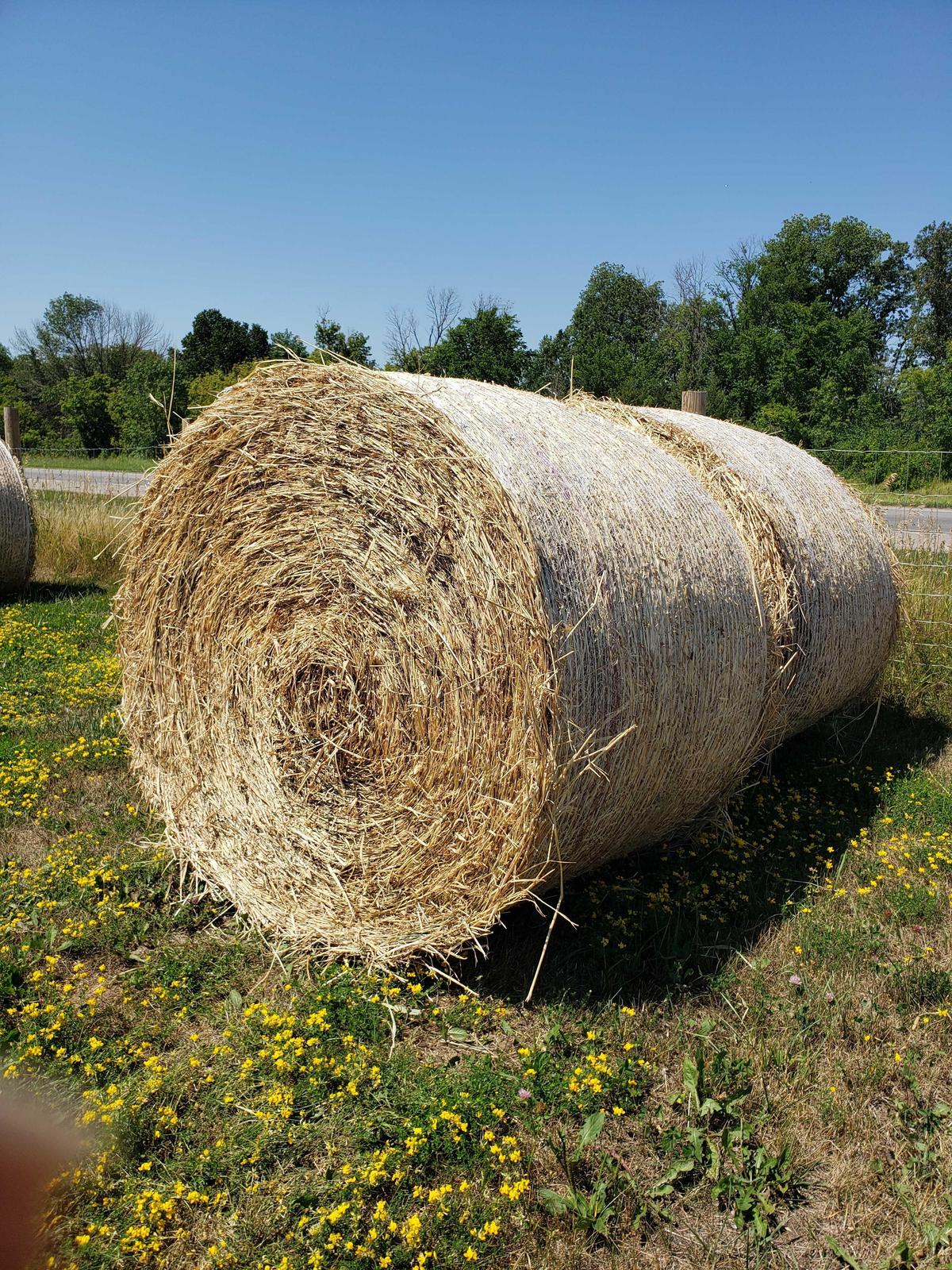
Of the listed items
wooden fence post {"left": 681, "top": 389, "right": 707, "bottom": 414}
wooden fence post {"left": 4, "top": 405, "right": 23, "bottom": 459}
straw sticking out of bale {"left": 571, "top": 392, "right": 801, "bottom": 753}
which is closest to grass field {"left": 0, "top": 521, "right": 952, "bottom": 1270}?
straw sticking out of bale {"left": 571, "top": 392, "right": 801, "bottom": 753}

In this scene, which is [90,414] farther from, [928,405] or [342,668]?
[342,668]

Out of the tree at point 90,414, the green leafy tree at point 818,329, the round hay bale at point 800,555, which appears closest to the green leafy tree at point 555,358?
the green leafy tree at point 818,329

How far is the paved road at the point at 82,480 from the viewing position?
1659 cm

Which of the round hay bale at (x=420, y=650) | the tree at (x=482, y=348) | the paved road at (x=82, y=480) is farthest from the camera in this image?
the tree at (x=482, y=348)

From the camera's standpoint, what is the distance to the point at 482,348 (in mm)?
20297

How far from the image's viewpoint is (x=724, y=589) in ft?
14.2

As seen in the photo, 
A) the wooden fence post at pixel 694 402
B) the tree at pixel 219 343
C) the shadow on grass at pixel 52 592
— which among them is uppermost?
the tree at pixel 219 343

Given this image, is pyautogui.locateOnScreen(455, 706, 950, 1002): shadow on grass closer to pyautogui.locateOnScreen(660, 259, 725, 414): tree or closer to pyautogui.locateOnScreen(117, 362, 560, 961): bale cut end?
pyautogui.locateOnScreen(117, 362, 560, 961): bale cut end

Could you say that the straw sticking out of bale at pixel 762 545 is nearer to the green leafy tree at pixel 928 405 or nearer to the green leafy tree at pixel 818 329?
the green leafy tree at pixel 928 405

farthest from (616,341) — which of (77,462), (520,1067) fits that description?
(520,1067)

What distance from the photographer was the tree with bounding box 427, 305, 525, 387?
19844mm

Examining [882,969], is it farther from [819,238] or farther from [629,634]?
[819,238]

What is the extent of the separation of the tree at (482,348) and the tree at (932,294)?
117 feet

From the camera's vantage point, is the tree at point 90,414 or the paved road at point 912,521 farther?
the tree at point 90,414
